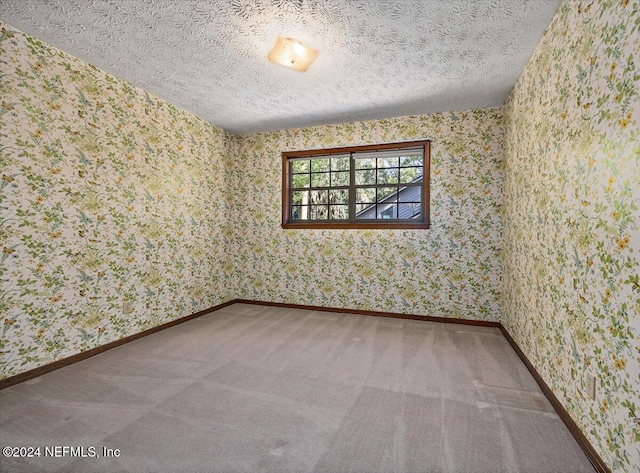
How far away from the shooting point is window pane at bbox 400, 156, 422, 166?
12.1 feet

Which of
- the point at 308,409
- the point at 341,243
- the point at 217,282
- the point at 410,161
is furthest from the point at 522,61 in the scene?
the point at 217,282

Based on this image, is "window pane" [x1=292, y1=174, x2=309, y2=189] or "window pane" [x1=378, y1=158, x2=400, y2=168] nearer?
"window pane" [x1=378, y1=158, x2=400, y2=168]

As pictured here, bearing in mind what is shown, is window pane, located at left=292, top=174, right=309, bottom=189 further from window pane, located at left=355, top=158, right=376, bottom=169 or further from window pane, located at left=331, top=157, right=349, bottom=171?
window pane, located at left=355, top=158, right=376, bottom=169

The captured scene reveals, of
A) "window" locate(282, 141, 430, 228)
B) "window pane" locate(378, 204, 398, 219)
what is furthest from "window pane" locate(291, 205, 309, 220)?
"window pane" locate(378, 204, 398, 219)

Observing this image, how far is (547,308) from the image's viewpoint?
1936 mm

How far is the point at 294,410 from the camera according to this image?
1.78 metres

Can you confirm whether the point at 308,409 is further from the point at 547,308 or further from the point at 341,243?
the point at 341,243

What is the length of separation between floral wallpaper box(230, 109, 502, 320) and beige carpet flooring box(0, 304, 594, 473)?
2.67ft

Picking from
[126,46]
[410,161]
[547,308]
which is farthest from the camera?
[410,161]

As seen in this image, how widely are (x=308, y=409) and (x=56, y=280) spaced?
2145 mm

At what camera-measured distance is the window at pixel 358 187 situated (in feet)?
12.1

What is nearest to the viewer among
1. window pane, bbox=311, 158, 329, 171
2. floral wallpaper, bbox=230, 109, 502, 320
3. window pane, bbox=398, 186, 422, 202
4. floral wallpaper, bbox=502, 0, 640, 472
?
floral wallpaper, bbox=502, 0, 640, 472

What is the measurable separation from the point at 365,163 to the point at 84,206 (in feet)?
9.97

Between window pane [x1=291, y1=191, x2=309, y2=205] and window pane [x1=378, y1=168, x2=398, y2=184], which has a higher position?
window pane [x1=378, y1=168, x2=398, y2=184]
